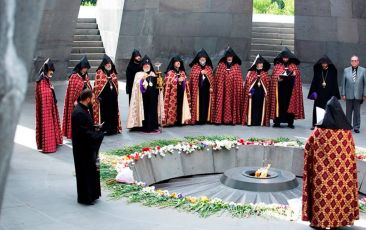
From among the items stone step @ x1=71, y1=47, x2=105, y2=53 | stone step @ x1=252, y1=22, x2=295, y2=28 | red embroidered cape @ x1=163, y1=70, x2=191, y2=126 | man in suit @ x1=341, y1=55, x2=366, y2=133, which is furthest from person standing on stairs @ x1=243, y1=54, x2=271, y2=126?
stone step @ x1=252, y1=22, x2=295, y2=28

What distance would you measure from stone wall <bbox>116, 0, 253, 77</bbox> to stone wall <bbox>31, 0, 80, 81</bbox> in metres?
1.97

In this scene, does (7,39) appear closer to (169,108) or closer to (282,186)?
(282,186)

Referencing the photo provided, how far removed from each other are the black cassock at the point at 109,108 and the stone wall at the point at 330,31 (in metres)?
10.5

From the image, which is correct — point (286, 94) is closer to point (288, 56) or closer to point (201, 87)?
point (288, 56)

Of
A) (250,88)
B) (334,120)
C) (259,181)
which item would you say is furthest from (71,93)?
(334,120)

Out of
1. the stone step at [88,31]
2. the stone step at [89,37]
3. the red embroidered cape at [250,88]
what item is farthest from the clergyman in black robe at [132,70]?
the stone step at [88,31]

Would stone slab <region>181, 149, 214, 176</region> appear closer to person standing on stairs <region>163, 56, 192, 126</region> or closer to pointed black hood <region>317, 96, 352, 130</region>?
person standing on stairs <region>163, 56, 192, 126</region>

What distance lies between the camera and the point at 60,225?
7.25m

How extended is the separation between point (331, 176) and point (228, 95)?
25.4 feet

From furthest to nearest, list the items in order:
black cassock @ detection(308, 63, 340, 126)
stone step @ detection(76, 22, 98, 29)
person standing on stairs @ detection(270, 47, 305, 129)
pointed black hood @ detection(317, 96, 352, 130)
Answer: stone step @ detection(76, 22, 98, 29) < person standing on stairs @ detection(270, 47, 305, 129) < black cassock @ detection(308, 63, 340, 126) < pointed black hood @ detection(317, 96, 352, 130)

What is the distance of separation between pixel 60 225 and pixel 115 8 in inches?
618

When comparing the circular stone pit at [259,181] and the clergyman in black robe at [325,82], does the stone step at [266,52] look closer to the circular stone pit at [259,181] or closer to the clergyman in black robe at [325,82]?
the clergyman in black robe at [325,82]

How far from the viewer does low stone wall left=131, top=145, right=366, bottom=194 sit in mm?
11727

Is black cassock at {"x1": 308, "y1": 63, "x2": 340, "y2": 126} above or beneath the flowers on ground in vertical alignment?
above
